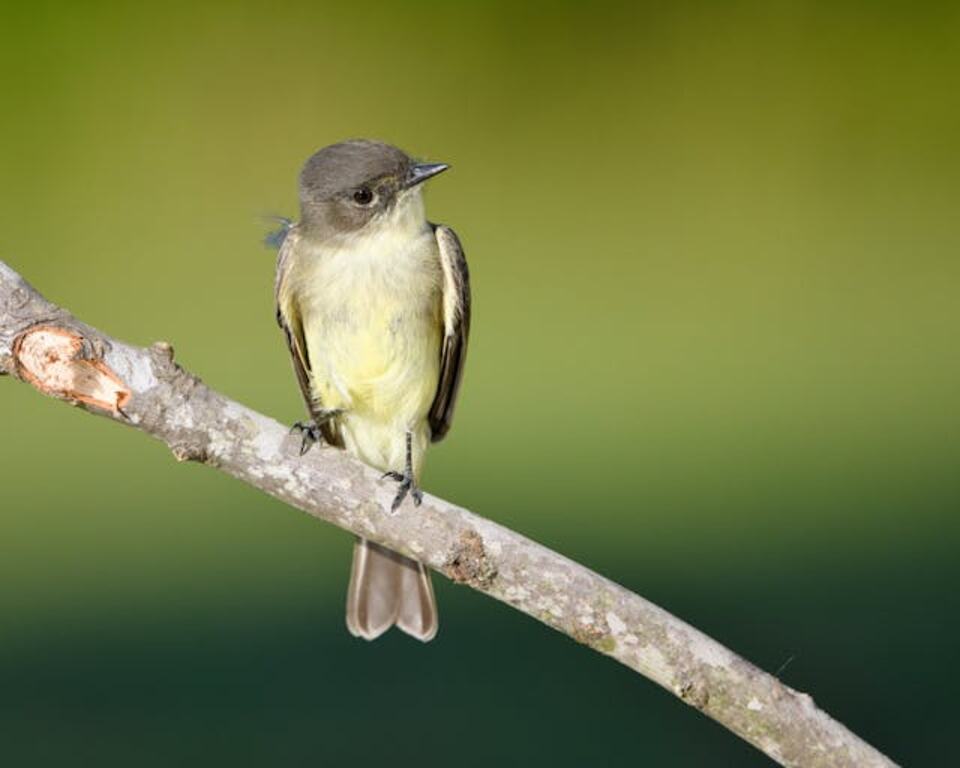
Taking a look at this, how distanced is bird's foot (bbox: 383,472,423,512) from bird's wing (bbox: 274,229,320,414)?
24.0 inches

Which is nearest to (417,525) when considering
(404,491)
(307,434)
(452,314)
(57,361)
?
(404,491)

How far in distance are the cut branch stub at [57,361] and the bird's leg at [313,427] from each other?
334 millimetres

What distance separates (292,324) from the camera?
12.0 ft

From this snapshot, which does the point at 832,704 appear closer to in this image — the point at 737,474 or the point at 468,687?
the point at 468,687

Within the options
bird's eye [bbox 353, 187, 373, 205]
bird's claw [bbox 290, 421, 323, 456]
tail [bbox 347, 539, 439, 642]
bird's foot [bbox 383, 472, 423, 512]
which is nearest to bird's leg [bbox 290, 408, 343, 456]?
bird's claw [bbox 290, 421, 323, 456]

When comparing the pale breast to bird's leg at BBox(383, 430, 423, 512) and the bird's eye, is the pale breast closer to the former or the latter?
the bird's eye

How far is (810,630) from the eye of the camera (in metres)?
5.41

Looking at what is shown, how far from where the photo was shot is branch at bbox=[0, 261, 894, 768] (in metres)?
2.80

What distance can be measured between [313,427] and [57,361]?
0.53m

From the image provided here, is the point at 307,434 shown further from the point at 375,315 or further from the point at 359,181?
the point at 359,181

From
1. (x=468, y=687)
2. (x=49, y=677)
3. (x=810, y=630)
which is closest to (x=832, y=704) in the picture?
(x=810, y=630)

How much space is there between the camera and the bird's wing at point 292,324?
3.64 m

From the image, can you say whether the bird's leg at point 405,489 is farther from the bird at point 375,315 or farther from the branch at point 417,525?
the bird at point 375,315

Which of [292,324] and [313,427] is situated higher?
[292,324]
